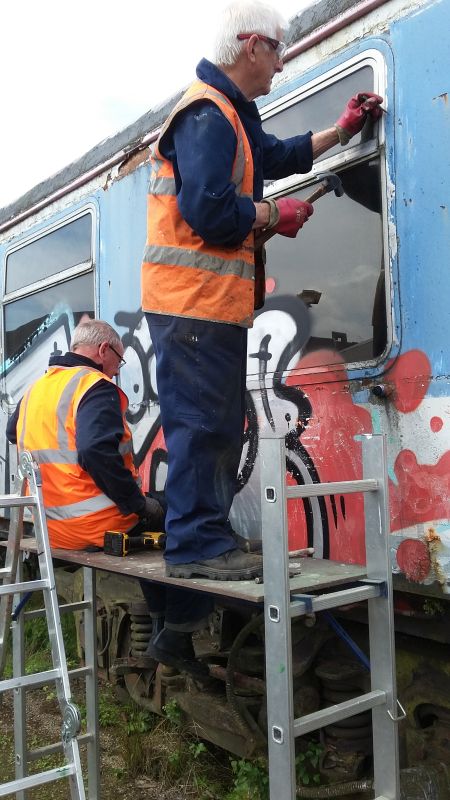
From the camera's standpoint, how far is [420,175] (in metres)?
2.31

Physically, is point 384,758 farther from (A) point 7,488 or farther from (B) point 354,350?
(A) point 7,488

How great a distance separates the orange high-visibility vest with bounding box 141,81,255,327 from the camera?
221cm

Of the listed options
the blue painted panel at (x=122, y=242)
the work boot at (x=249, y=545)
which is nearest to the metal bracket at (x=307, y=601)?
the work boot at (x=249, y=545)

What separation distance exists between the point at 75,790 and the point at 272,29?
2.42 metres

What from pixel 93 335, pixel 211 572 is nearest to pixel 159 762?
pixel 211 572

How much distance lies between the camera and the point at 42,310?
4.61m

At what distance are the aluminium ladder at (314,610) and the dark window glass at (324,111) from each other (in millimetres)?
1215

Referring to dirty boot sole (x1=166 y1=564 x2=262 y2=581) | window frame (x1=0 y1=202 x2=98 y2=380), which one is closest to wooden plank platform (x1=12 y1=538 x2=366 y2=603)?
dirty boot sole (x1=166 y1=564 x2=262 y2=581)

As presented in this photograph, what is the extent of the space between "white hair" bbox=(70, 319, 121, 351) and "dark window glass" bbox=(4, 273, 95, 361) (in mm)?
685

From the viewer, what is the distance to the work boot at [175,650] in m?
2.47

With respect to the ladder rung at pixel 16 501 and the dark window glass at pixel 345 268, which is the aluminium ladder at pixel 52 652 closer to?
the ladder rung at pixel 16 501

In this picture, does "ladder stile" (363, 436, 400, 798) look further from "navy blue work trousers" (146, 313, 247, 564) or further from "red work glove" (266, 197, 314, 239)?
"red work glove" (266, 197, 314, 239)

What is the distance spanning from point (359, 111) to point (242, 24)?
0.47 metres

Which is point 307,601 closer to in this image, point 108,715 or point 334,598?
point 334,598
